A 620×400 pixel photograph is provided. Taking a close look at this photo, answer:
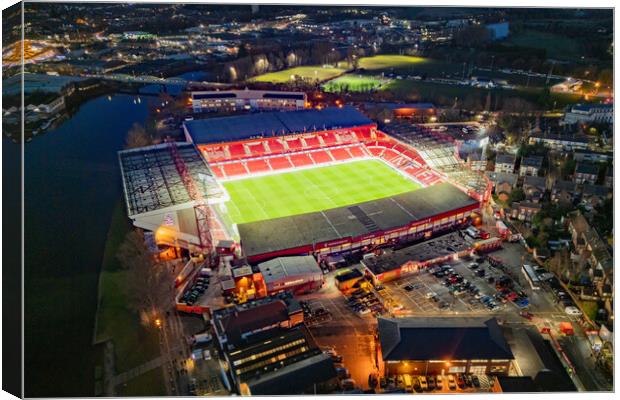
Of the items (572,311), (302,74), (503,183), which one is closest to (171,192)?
(503,183)

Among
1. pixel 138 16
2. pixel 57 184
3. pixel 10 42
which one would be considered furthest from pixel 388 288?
pixel 138 16

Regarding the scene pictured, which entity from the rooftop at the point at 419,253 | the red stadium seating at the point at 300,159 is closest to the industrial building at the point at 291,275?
the rooftop at the point at 419,253

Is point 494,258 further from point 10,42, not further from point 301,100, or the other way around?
point 301,100

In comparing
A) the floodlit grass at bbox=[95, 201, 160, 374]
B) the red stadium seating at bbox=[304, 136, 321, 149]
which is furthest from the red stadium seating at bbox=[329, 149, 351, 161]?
the floodlit grass at bbox=[95, 201, 160, 374]

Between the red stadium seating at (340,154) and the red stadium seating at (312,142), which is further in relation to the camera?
the red stadium seating at (312,142)

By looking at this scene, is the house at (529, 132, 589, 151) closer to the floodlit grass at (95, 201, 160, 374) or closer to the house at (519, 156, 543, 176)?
the house at (519, 156, 543, 176)

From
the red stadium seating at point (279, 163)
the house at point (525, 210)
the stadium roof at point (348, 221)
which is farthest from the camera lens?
the red stadium seating at point (279, 163)

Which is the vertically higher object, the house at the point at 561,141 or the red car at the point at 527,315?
the house at the point at 561,141

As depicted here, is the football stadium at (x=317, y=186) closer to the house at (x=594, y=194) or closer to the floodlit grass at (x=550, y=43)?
the house at (x=594, y=194)
